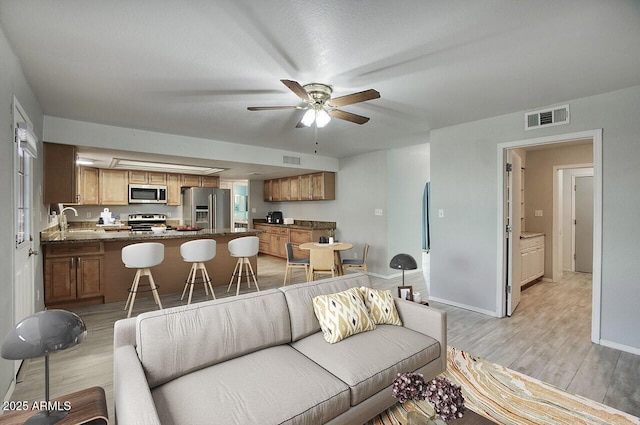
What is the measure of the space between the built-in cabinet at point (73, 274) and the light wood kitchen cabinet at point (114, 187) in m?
2.60

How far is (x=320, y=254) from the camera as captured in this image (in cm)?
448

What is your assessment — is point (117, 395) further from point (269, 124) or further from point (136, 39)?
point (269, 124)

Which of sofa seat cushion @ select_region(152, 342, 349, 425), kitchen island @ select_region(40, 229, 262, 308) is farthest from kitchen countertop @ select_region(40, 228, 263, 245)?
sofa seat cushion @ select_region(152, 342, 349, 425)

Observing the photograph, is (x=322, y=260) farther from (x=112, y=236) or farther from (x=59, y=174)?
(x=59, y=174)

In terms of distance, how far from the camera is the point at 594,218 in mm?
2979

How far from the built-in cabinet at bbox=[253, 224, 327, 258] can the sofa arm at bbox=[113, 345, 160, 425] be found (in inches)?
205

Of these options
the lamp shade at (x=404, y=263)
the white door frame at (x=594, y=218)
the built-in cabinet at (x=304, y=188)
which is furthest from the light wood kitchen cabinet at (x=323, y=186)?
the lamp shade at (x=404, y=263)

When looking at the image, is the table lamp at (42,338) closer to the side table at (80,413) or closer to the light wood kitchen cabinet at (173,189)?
the side table at (80,413)

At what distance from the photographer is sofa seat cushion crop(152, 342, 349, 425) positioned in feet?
4.34

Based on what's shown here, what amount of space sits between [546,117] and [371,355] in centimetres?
325

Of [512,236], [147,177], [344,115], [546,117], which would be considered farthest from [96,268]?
[546,117]

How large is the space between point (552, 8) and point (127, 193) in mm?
7253

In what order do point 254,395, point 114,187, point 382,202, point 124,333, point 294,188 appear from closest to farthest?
1. point 254,395
2. point 124,333
3. point 382,202
4. point 114,187
5. point 294,188

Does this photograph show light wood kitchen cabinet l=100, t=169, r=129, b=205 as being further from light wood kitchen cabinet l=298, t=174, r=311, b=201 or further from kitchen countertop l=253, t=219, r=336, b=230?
light wood kitchen cabinet l=298, t=174, r=311, b=201
